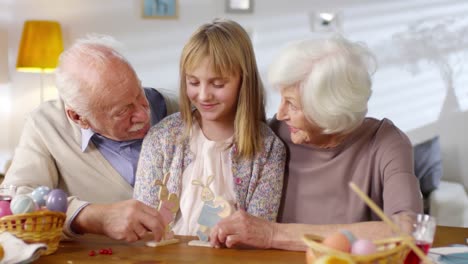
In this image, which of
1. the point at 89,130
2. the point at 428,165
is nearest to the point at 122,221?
the point at 89,130

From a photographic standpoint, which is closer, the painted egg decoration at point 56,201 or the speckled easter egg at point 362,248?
the speckled easter egg at point 362,248

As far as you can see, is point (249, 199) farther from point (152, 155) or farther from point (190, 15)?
point (190, 15)

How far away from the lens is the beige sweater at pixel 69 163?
239cm

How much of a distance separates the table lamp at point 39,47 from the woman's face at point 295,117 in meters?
3.48

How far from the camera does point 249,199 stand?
7.15 feet

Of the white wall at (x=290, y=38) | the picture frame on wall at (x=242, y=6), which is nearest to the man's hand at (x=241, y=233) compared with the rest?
the white wall at (x=290, y=38)

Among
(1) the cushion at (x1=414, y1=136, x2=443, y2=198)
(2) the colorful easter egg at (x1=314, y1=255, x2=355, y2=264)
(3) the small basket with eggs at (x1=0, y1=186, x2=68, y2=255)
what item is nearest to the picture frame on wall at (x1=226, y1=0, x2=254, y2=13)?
(1) the cushion at (x1=414, y1=136, x2=443, y2=198)

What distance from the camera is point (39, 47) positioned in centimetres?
523

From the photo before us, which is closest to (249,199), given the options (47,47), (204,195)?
(204,195)

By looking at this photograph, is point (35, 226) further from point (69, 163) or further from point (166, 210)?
point (69, 163)

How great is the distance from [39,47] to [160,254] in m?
3.83

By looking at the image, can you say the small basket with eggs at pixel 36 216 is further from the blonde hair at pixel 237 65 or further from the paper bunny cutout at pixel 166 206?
the blonde hair at pixel 237 65

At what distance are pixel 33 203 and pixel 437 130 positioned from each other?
4375 millimetres

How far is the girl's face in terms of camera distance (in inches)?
84.9
